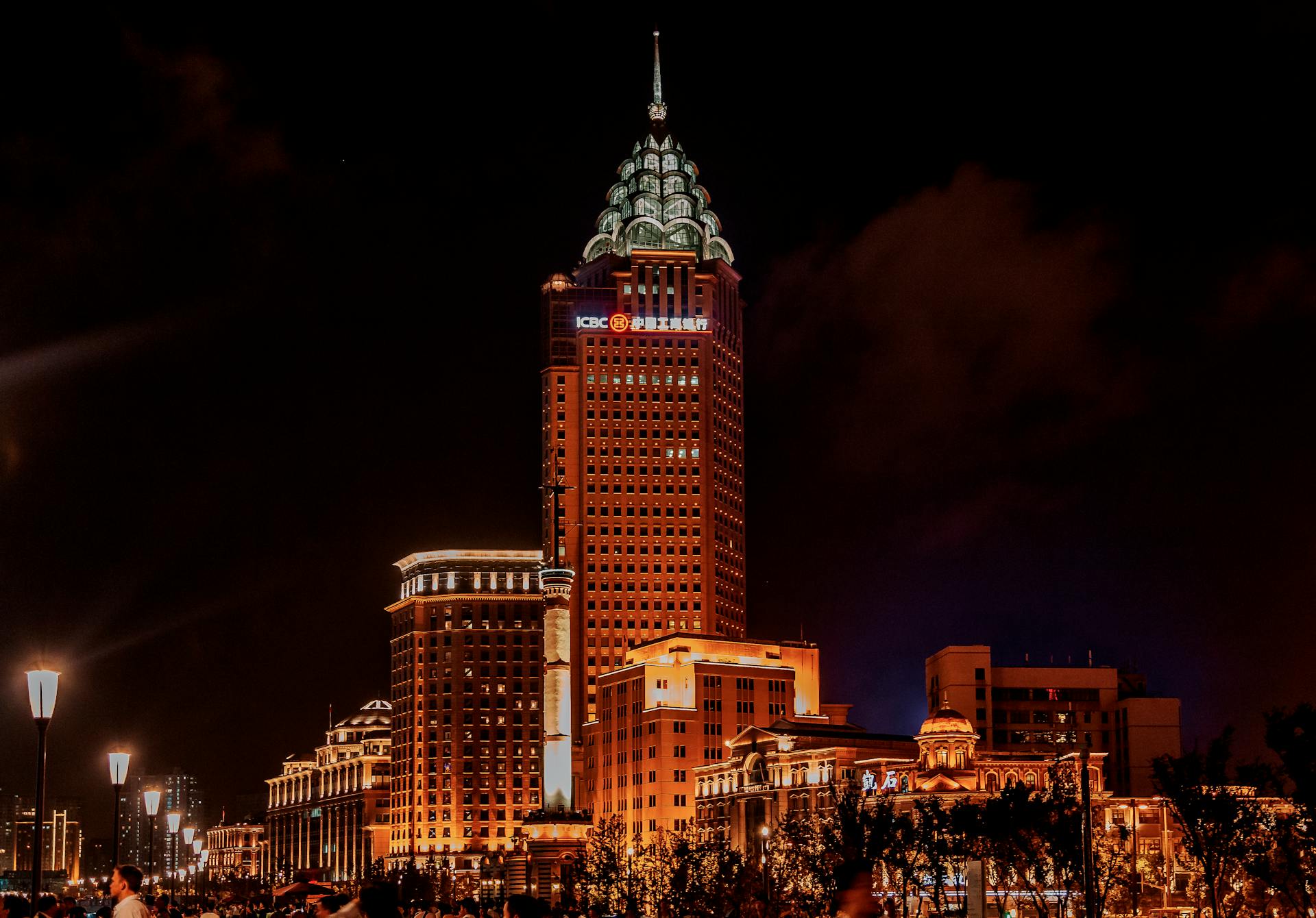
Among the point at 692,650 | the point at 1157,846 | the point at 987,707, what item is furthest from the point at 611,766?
the point at 1157,846

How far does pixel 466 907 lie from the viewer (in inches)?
1505

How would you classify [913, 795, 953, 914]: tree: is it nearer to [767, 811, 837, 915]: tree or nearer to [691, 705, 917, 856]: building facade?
[767, 811, 837, 915]: tree

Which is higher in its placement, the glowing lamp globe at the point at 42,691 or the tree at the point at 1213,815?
the glowing lamp globe at the point at 42,691

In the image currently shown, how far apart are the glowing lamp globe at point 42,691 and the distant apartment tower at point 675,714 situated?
5907 inches

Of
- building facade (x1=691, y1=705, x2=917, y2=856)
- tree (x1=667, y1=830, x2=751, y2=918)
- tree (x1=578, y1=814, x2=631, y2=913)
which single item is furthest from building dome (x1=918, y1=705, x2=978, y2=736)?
tree (x1=578, y1=814, x2=631, y2=913)

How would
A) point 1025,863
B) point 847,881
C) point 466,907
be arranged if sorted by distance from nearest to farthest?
point 847,881, point 466,907, point 1025,863

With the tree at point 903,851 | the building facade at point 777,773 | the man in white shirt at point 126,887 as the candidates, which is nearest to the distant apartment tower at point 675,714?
the building facade at point 777,773

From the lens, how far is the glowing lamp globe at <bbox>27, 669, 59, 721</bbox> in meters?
31.0

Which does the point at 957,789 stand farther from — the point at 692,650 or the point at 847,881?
the point at 847,881

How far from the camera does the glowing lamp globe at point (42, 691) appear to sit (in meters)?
31.0

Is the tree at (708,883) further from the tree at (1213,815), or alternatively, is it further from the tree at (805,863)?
the tree at (1213,815)

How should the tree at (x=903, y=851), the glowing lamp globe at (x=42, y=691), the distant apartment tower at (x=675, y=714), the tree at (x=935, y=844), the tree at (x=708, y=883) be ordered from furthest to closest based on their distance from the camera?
the distant apartment tower at (x=675, y=714)
the tree at (x=935, y=844)
the tree at (x=903, y=851)
the tree at (x=708, y=883)
the glowing lamp globe at (x=42, y=691)

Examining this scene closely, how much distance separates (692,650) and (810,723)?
54.3ft

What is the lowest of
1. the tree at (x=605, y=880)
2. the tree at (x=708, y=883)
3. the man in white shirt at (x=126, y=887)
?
the tree at (x=605, y=880)
